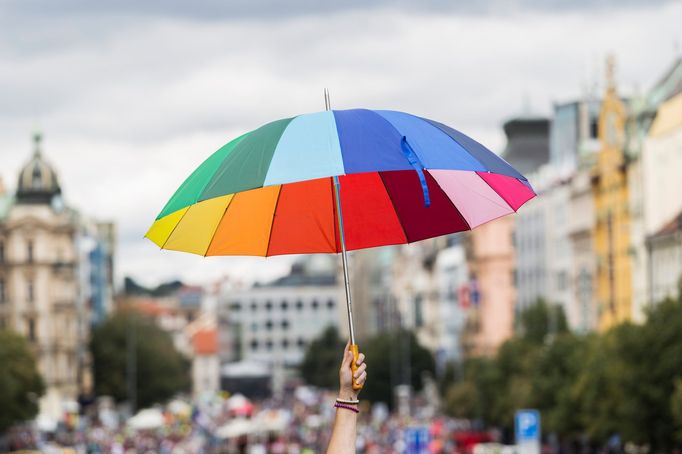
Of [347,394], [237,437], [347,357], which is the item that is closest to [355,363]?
[347,357]

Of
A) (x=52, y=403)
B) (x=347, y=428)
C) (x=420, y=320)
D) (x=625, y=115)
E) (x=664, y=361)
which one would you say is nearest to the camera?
(x=347, y=428)

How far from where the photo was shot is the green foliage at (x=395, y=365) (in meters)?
147

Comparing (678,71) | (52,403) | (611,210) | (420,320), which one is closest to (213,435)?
(611,210)

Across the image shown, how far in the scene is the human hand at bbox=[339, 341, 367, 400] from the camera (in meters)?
7.97

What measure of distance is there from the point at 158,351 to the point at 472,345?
75.5 ft

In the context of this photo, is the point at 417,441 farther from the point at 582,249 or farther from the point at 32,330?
the point at 32,330

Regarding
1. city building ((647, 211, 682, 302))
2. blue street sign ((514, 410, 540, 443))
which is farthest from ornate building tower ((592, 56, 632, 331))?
blue street sign ((514, 410, 540, 443))

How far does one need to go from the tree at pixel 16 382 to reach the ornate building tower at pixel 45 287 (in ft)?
137

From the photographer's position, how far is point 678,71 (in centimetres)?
8725

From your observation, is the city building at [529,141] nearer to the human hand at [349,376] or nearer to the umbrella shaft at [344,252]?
the umbrella shaft at [344,252]

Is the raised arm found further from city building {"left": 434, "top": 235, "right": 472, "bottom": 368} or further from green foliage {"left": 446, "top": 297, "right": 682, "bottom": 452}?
city building {"left": 434, "top": 235, "right": 472, "bottom": 368}

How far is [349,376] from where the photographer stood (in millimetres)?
8062

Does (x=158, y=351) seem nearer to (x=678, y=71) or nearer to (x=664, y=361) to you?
(x=678, y=71)

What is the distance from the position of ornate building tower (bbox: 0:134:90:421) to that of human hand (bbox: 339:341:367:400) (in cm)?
13164
